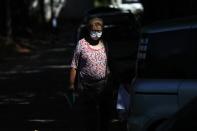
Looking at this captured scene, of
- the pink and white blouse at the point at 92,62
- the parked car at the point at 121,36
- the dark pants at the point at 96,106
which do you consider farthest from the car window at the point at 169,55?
the parked car at the point at 121,36

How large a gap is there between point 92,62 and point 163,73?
1.69 m

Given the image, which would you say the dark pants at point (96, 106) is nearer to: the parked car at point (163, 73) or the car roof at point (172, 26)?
the parked car at point (163, 73)

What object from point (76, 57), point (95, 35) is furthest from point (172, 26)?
point (76, 57)

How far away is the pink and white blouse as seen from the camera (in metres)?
9.61

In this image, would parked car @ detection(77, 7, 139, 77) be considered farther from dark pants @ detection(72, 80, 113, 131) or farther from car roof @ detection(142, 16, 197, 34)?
car roof @ detection(142, 16, 197, 34)

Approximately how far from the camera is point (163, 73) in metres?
8.12

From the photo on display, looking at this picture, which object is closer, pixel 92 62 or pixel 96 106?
pixel 92 62

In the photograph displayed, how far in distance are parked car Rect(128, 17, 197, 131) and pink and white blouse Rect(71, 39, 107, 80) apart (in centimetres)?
134

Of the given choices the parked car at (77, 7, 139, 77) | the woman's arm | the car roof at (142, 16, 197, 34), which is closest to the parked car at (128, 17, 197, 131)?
the car roof at (142, 16, 197, 34)

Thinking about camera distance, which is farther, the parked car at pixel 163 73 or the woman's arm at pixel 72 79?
the woman's arm at pixel 72 79

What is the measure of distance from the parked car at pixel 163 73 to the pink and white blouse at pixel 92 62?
1342 millimetres

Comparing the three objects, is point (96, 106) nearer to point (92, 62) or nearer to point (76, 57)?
point (92, 62)

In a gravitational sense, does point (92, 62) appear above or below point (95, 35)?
below

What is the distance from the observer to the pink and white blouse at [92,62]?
31.5 ft
